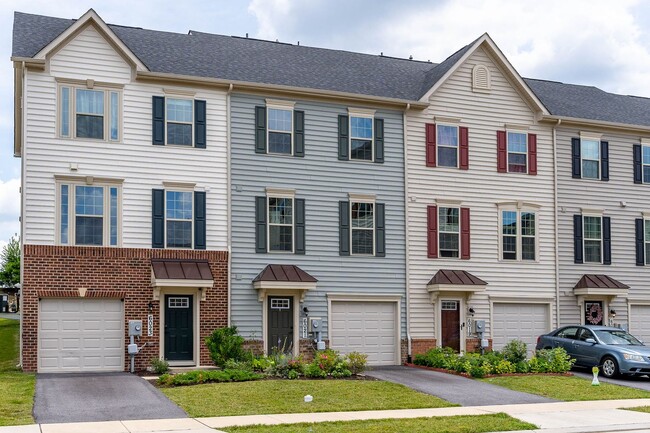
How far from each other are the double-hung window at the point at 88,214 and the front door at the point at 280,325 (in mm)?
5138

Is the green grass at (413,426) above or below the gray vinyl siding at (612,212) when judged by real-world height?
below

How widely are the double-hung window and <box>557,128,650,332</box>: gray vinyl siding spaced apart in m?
15.6

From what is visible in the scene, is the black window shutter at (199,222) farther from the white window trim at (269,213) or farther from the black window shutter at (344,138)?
the black window shutter at (344,138)

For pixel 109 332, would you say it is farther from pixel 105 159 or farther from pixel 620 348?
pixel 620 348

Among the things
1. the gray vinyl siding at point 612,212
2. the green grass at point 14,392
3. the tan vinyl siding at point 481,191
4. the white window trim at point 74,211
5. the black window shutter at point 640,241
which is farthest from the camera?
the black window shutter at point 640,241

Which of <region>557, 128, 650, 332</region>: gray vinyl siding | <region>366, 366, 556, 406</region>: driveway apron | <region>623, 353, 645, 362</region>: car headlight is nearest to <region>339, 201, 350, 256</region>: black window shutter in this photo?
<region>366, 366, 556, 406</region>: driveway apron

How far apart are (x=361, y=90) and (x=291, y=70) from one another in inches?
94.9

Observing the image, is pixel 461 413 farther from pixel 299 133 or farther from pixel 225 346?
pixel 299 133

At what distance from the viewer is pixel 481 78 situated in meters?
29.4

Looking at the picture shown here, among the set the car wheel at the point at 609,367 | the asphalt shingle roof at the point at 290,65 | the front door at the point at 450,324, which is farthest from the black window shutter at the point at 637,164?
the car wheel at the point at 609,367

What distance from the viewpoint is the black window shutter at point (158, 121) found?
24.8 meters

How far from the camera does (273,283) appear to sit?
25.0 meters

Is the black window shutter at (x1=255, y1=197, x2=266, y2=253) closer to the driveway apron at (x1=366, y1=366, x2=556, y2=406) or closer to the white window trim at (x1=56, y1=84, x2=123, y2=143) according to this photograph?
the white window trim at (x1=56, y1=84, x2=123, y2=143)

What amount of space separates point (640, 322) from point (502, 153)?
8500 mm
